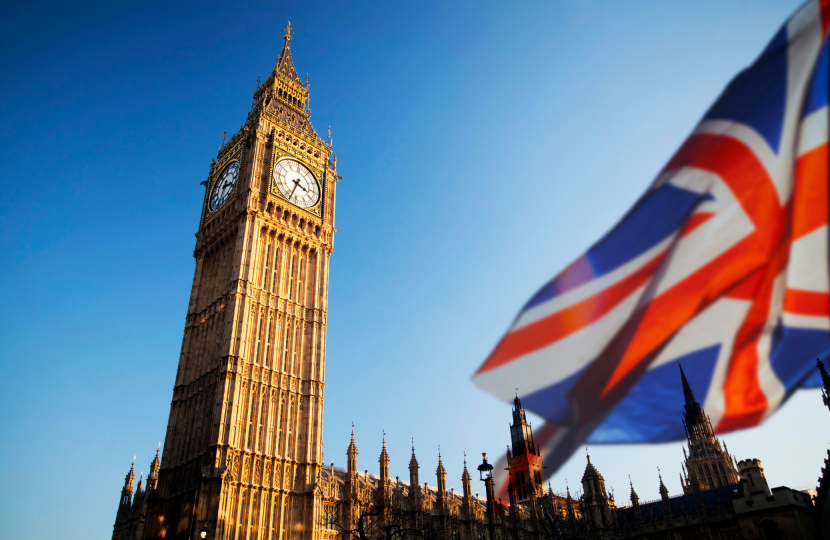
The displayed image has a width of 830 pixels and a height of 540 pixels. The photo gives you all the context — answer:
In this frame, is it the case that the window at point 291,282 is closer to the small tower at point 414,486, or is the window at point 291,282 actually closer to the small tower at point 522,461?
the small tower at point 414,486

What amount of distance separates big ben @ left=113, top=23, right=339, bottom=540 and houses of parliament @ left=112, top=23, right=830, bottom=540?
11 cm

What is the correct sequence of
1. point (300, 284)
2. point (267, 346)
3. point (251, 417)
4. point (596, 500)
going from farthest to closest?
point (596, 500), point (300, 284), point (267, 346), point (251, 417)

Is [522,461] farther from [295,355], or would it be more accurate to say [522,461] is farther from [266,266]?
[266,266]

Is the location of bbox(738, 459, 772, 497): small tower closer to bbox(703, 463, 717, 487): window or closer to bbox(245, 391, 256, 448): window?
bbox(703, 463, 717, 487): window

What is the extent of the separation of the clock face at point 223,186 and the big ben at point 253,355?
0.18m

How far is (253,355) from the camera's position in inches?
1801

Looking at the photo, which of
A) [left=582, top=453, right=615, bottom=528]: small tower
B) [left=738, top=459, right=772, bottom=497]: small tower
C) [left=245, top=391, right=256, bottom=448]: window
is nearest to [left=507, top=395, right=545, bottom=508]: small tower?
[left=582, top=453, right=615, bottom=528]: small tower

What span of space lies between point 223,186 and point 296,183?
7600mm

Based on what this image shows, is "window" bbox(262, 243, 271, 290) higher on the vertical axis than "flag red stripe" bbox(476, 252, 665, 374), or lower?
higher

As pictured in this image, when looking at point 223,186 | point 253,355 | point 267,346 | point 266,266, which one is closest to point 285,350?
point 267,346

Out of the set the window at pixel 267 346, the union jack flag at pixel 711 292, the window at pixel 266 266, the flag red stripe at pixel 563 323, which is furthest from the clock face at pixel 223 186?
the union jack flag at pixel 711 292

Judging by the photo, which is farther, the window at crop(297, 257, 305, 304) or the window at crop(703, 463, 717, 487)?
the window at crop(703, 463, 717, 487)

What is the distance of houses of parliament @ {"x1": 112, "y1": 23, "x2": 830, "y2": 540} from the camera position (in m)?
41.1

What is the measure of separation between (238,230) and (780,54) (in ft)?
156
